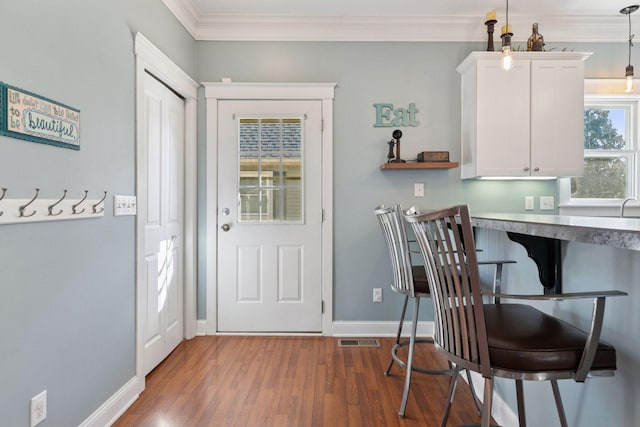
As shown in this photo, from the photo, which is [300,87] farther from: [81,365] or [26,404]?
[26,404]

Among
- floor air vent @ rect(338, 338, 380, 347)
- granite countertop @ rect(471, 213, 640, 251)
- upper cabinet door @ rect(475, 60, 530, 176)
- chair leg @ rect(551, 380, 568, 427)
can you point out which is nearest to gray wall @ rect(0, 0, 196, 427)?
floor air vent @ rect(338, 338, 380, 347)

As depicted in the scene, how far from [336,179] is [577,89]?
2.00m

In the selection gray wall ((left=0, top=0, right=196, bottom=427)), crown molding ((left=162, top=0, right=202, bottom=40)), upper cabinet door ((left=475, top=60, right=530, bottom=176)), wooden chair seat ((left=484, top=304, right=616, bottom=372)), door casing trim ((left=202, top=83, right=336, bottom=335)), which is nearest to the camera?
wooden chair seat ((left=484, top=304, right=616, bottom=372))

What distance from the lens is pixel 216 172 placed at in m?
3.13

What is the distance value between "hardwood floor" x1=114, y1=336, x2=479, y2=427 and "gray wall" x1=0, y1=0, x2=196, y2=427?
0.34 m

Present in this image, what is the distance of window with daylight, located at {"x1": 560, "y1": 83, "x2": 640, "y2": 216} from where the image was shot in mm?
3156

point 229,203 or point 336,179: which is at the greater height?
point 336,179

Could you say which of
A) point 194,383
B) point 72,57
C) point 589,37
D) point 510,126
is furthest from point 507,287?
point 589,37

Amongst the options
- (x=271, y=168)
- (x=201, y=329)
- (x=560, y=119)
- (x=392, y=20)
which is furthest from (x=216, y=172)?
(x=560, y=119)

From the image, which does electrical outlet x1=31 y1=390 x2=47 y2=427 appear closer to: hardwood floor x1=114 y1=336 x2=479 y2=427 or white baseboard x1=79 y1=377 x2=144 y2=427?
white baseboard x1=79 y1=377 x2=144 y2=427

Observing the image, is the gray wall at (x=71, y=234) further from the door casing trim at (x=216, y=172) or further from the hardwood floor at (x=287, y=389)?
the door casing trim at (x=216, y=172)

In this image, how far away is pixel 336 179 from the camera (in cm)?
315

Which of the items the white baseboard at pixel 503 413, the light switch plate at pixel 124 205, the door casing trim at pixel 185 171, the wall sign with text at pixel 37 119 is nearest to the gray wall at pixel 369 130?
the door casing trim at pixel 185 171

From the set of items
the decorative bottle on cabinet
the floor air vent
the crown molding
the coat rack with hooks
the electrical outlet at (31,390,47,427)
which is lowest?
the floor air vent
